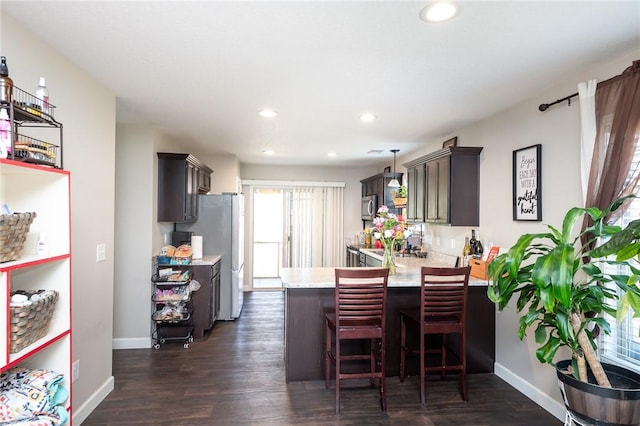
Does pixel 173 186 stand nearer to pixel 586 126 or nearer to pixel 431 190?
pixel 431 190

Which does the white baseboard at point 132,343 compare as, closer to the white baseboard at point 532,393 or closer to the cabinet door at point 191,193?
the cabinet door at point 191,193

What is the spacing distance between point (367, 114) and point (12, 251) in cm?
298

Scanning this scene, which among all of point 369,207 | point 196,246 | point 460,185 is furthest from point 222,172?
point 460,185

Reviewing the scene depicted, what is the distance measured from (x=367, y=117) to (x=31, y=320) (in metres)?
3.13

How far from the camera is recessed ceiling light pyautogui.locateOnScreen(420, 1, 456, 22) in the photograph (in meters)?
1.70

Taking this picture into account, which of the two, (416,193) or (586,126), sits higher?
(586,126)

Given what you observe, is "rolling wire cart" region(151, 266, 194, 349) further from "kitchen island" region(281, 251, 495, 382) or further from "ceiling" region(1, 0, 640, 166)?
"ceiling" region(1, 0, 640, 166)

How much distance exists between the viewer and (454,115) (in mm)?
3592

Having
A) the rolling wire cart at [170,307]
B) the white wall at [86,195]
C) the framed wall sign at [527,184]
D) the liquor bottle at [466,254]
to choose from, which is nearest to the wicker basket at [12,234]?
the white wall at [86,195]

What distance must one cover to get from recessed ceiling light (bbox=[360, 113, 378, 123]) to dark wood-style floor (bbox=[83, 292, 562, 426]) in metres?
2.60

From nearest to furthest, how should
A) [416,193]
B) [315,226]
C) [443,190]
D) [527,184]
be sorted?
[527,184], [443,190], [416,193], [315,226]

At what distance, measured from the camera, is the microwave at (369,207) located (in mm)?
6306

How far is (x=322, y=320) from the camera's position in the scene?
131 inches

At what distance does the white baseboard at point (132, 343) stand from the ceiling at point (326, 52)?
2503mm
